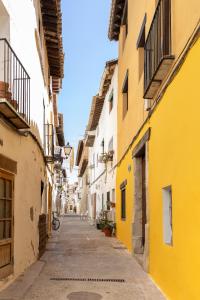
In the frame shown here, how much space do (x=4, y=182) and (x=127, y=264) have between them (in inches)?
167

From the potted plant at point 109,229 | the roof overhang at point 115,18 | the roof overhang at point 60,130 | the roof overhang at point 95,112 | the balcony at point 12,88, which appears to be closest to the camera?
the balcony at point 12,88

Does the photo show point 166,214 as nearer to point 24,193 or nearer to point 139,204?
point 24,193

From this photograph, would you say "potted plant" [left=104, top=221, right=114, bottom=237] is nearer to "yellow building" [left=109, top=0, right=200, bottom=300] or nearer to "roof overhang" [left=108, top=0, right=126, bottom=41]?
"yellow building" [left=109, top=0, right=200, bottom=300]

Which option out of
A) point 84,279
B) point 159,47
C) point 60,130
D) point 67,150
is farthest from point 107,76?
point 84,279

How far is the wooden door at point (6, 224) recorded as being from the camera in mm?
7555

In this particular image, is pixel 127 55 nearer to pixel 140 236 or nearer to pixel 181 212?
pixel 140 236

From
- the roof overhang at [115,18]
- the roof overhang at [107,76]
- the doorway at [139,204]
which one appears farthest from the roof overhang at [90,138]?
the doorway at [139,204]

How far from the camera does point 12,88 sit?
8344 millimetres

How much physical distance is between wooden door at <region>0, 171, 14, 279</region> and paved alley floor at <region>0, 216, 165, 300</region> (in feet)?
1.24

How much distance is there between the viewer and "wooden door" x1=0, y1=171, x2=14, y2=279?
7555 mm

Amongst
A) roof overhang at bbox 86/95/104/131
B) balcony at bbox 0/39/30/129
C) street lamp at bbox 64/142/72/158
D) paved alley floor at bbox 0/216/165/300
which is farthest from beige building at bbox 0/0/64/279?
roof overhang at bbox 86/95/104/131

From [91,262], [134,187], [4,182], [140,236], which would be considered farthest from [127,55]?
[4,182]

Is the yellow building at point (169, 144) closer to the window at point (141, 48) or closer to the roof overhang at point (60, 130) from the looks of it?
the window at point (141, 48)

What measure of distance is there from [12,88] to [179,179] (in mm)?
3900
